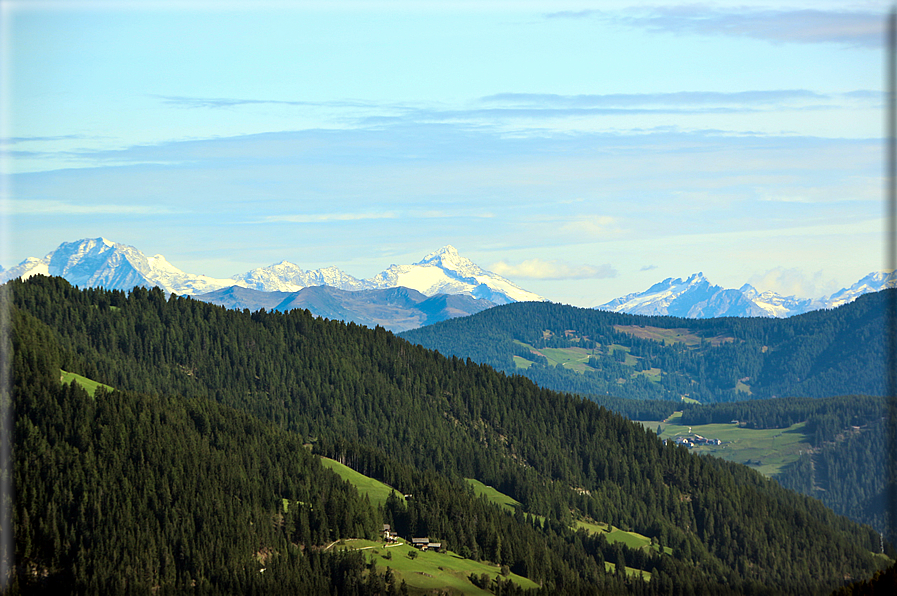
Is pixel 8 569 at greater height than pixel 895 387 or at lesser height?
lesser

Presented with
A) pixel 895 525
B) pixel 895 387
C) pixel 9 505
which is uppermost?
pixel 895 387

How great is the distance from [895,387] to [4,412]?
533 ft

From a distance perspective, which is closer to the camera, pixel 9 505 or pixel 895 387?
pixel 895 387

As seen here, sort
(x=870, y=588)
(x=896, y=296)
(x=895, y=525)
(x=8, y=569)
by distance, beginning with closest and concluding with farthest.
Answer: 1. (x=895, y=525)
2. (x=896, y=296)
3. (x=870, y=588)
4. (x=8, y=569)

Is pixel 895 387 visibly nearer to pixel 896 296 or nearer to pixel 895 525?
pixel 895 525

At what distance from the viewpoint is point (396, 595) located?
199 m

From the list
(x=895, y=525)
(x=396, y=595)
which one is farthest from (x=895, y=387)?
(x=396, y=595)

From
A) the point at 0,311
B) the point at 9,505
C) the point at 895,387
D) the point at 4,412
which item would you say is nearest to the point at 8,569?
the point at 9,505

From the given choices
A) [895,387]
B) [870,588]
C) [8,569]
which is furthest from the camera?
[8,569]

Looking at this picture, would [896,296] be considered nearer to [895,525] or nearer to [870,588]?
[870,588]

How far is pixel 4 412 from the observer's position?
197 metres

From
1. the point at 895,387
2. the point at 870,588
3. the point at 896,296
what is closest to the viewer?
the point at 895,387

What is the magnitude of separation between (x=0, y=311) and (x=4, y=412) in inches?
739

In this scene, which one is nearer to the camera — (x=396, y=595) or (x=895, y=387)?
(x=895, y=387)
